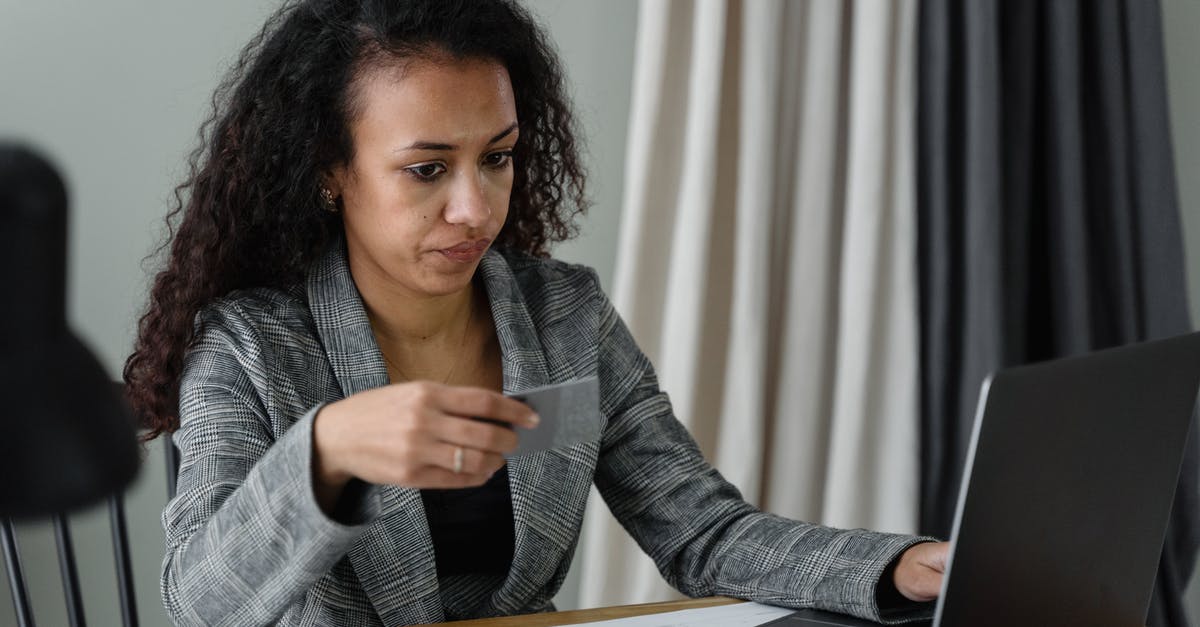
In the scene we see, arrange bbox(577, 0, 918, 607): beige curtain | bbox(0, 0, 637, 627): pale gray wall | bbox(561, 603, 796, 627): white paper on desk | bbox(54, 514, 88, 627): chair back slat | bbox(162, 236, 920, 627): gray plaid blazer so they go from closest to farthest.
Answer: bbox(162, 236, 920, 627): gray plaid blazer, bbox(561, 603, 796, 627): white paper on desk, bbox(54, 514, 88, 627): chair back slat, bbox(0, 0, 637, 627): pale gray wall, bbox(577, 0, 918, 607): beige curtain

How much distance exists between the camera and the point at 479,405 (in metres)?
0.85

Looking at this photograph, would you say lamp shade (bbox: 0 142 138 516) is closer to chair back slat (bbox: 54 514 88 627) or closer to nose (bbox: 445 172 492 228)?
nose (bbox: 445 172 492 228)

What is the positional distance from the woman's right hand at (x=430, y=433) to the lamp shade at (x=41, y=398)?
0.29 metres

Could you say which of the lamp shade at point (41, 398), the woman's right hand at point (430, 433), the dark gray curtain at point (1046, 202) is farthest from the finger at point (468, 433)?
the dark gray curtain at point (1046, 202)

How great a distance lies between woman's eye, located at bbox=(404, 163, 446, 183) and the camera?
1262mm

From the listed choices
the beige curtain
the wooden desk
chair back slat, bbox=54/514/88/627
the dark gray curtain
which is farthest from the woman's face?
the dark gray curtain

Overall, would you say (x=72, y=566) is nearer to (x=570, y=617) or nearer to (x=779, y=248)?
(x=570, y=617)

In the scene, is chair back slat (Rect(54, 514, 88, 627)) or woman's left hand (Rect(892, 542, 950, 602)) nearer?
woman's left hand (Rect(892, 542, 950, 602))

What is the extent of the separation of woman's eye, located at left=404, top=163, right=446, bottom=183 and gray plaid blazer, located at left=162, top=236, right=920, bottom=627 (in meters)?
0.17

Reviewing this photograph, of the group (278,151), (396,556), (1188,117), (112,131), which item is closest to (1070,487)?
(396,556)

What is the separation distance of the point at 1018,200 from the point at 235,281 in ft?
4.53

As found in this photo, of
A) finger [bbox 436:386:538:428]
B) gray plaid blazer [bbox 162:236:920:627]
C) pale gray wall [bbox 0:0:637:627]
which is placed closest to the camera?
finger [bbox 436:386:538:428]

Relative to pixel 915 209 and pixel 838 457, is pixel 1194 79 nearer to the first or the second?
pixel 915 209

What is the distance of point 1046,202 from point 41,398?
1.95m
